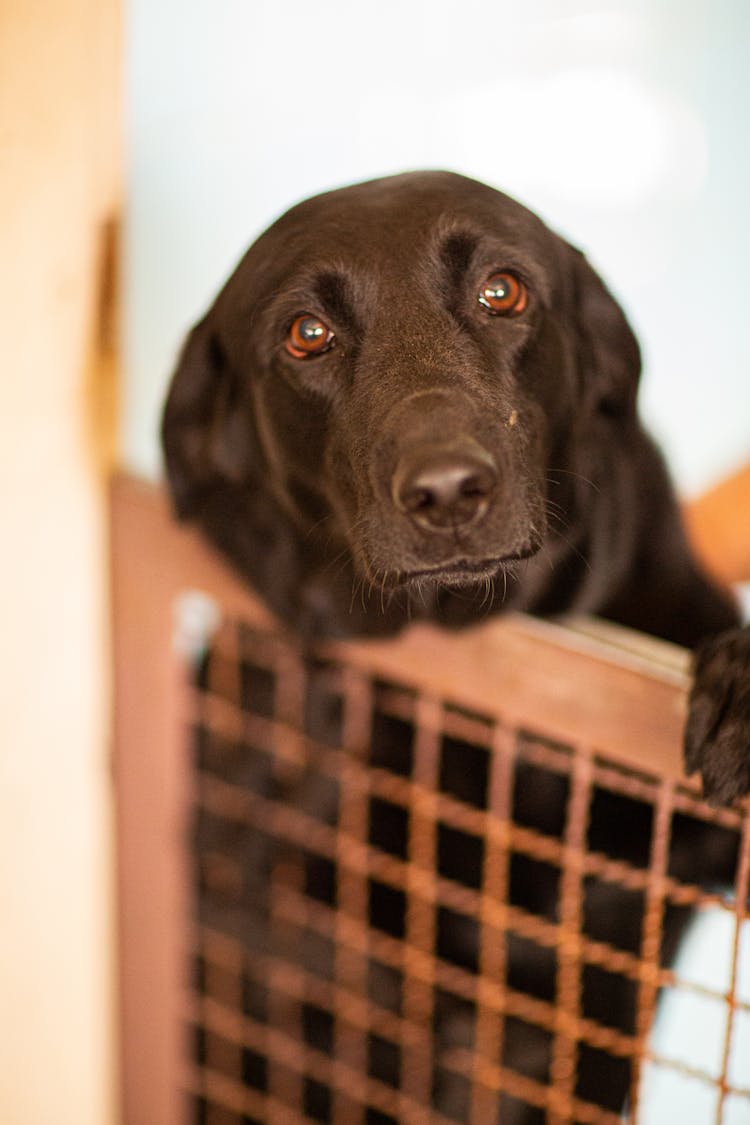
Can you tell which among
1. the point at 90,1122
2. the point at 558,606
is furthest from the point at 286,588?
the point at 90,1122

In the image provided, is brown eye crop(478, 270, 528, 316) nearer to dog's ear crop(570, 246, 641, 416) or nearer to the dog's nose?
dog's ear crop(570, 246, 641, 416)

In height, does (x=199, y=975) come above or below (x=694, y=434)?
below

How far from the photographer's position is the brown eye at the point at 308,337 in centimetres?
95

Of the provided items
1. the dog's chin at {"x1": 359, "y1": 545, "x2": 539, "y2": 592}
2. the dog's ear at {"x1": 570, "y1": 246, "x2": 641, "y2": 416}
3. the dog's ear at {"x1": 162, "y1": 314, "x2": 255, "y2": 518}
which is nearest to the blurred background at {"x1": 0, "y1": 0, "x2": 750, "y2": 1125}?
the dog's ear at {"x1": 162, "y1": 314, "x2": 255, "y2": 518}

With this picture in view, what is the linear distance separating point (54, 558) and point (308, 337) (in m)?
0.47

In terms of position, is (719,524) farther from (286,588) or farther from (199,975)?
(199,975)

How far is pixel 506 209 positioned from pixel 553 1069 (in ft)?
3.39

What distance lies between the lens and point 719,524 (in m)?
1.40

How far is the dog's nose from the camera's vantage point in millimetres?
744

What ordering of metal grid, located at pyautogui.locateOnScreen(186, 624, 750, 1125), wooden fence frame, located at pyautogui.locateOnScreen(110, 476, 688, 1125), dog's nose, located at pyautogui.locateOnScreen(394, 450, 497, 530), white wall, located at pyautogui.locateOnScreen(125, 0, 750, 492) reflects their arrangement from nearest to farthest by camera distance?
dog's nose, located at pyautogui.locateOnScreen(394, 450, 497, 530), wooden fence frame, located at pyautogui.locateOnScreen(110, 476, 688, 1125), metal grid, located at pyautogui.locateOnScreen(186, 624, 750, 1125), white wall, located at pyautogui.locateOnScreen(125, 0, 750, 492)

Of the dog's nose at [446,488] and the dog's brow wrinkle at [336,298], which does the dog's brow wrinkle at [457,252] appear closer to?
the dog's brow wrinkle at [336,298]

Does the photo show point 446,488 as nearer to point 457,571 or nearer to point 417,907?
point 457,571

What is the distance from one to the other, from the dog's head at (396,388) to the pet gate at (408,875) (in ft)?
0.41

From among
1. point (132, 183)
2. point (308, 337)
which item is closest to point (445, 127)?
point (132, 183)
